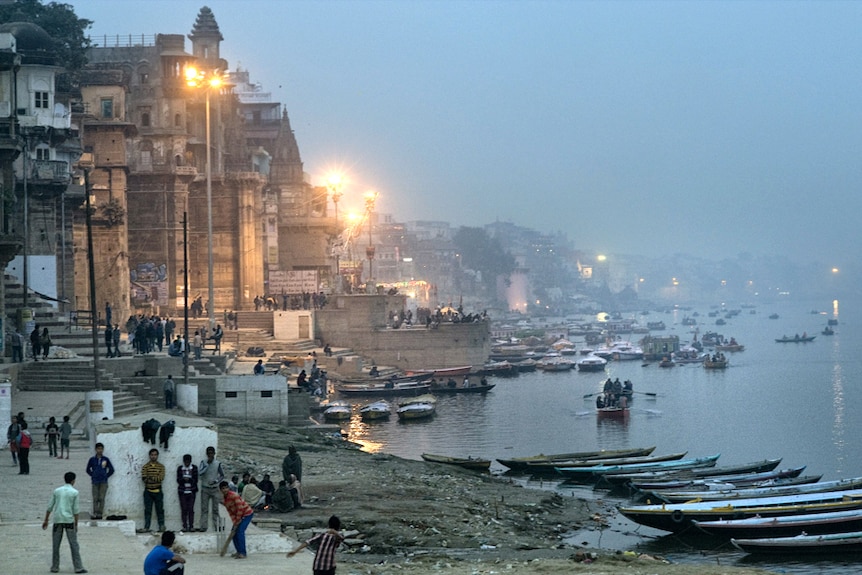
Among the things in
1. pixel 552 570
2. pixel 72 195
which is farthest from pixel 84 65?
pixel 552 570

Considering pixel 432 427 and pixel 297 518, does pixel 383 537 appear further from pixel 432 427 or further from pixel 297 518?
pixel 432 427

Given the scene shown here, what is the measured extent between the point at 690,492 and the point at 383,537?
46.4ft

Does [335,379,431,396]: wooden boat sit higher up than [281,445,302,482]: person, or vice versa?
[281,445,302,482]: person

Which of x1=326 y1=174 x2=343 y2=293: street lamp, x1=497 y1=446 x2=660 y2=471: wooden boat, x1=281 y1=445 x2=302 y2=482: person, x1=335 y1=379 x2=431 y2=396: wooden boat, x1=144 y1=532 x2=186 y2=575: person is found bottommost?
x1=497 y1=446 x2=660 y2=471: wooden boat

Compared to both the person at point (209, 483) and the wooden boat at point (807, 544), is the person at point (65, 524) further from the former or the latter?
the wooden boat at point (807, 544)

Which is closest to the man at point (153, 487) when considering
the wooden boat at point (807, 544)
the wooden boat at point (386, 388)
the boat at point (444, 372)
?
the wooden boat at point (807, 544)

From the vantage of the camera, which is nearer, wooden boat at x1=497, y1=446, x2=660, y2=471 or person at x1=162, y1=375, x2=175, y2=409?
person at x1=162, y1=375, x2=175, y2=409

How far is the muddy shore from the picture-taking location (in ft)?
76.3

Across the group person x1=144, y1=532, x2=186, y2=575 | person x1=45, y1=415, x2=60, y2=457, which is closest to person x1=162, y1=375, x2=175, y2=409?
person x1=45, y1=415, x2=60, y2=457

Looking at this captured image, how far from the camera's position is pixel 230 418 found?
4128 centimetres

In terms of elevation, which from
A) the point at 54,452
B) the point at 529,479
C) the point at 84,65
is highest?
the point at 84,65

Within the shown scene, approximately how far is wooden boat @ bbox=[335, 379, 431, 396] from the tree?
21.9 m

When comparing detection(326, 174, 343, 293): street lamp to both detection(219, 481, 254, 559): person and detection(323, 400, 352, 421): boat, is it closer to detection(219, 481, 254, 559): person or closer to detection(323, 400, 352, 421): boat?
detection(323, 400, 352, 421): boat

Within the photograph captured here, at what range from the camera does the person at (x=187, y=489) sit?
20.7 m
